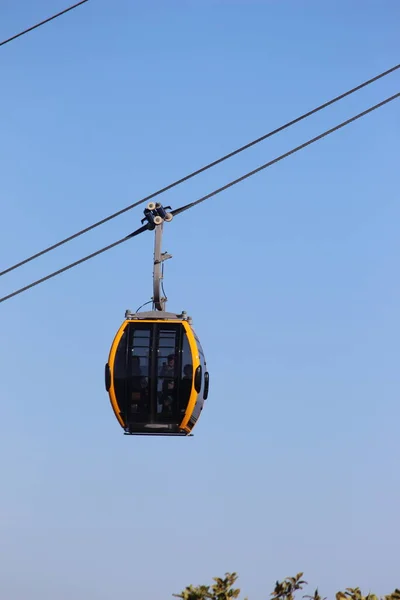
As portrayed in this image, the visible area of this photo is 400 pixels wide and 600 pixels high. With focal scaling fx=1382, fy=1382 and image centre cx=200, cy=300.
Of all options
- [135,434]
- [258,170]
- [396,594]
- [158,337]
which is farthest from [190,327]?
[396,594]

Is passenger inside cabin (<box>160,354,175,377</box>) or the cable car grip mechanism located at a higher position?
the cable car grip mechanism

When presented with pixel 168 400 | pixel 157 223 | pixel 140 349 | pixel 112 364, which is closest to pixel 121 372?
pixel 112 364

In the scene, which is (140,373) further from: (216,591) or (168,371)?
(216,591)

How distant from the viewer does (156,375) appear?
25766 millimetres

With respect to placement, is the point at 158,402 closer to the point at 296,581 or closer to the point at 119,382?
the point at 119,382

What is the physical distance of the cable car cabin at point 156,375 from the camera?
2552cm

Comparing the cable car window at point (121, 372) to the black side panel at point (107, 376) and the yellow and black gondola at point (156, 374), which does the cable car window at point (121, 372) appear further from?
the black side panel at point (107, 376)

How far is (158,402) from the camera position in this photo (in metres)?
25.5

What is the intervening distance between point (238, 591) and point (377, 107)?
745 cm

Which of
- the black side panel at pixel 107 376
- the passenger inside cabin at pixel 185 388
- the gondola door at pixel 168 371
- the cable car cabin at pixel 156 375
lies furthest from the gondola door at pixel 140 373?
the passenger inside cabin at pixel 185 388

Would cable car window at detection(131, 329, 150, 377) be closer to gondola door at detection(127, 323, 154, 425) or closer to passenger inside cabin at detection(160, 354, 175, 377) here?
gondola door at detection(127, 323, 154, 425)

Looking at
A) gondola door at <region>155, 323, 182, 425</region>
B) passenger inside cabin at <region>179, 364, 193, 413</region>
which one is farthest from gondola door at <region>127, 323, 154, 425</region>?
passenger inside cabin at <region>179, 364, 193, 413</region>

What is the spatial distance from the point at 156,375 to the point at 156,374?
0.9 inches

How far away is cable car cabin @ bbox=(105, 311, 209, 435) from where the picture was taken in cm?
2552
